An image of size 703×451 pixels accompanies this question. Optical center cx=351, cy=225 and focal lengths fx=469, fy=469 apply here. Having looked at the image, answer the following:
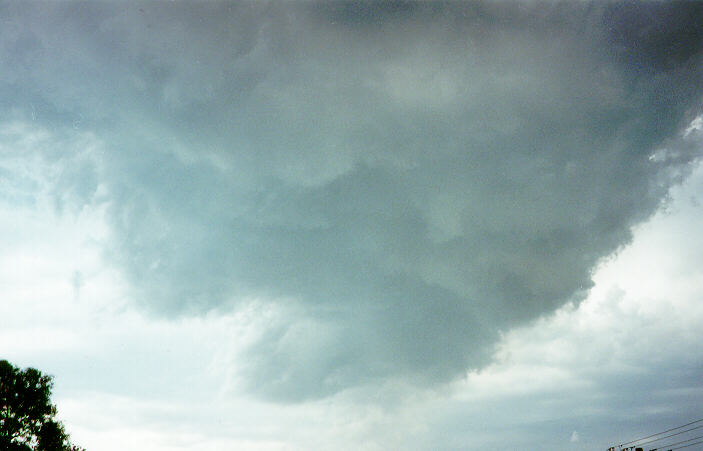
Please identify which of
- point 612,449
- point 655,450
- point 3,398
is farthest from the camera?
point 612,449

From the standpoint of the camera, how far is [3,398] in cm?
5612

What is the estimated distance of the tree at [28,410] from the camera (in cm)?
5612

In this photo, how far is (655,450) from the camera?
242ft

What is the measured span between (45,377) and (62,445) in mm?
8744

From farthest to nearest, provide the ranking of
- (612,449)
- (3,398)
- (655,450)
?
(612,449), (655,450), (3,398)

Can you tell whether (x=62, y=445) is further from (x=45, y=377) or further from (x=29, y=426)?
(x=45, y=377)

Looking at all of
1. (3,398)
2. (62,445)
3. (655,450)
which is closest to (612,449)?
(655,450)

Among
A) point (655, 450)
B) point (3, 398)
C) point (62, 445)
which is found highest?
point (3, 398)

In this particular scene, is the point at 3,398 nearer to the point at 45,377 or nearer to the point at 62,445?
the point at 45,377

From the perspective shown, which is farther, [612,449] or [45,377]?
[612,449]

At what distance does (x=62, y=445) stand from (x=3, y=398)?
9.19 m

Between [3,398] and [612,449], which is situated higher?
[3,398]

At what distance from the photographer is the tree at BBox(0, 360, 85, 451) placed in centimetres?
5612

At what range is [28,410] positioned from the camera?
190 feet
